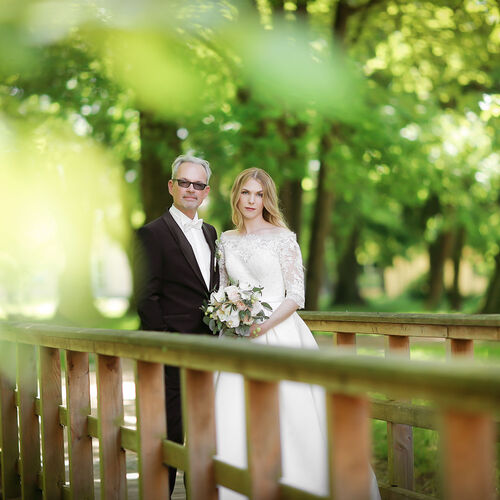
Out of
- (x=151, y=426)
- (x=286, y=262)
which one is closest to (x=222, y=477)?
(x=151, y=426)

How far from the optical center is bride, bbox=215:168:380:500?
4.70 m

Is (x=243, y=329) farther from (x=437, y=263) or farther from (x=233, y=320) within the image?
(x=437, y=263)

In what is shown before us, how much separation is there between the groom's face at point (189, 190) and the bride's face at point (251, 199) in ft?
0.83

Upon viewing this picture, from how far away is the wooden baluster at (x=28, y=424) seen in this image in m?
5.12

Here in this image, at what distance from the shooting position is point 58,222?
21578mm

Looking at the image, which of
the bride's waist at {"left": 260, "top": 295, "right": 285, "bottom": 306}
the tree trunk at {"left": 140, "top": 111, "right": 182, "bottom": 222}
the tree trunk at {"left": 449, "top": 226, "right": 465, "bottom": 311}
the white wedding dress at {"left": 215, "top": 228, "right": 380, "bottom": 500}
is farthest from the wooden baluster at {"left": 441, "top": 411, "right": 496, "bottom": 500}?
the tree trunk at {"left": 449, "top": 226, "right": 465, "bottom": 311}

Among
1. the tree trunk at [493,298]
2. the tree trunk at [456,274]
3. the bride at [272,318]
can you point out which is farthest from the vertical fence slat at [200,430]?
the tree trunk at [456,274]

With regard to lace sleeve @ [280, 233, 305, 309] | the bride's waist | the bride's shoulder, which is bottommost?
the bride's waist

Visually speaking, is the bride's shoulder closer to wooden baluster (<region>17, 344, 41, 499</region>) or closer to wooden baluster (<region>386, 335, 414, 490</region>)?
wooden baluster (<region>386, 335, 414, 490</region>)

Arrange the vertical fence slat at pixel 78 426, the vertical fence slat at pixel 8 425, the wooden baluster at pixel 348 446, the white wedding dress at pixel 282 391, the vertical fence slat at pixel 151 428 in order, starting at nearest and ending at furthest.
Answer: the wooden baluster at pixel 348 446
the vertical fence slat at pixel 151 428
the vertical fence slat at pixel 78 426
the white wedding dress at pixel 282 391
the vertical fence slat at pixel 8 425

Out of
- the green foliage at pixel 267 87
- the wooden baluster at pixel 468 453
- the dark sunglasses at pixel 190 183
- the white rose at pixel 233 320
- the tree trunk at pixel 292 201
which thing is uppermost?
the green foliage at pixel 267 87

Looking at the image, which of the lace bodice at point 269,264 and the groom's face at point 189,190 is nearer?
the groom's face at point 189,190

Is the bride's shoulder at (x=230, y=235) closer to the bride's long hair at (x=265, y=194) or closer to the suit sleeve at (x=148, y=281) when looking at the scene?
the bride's long hair at (x=265, y=194)

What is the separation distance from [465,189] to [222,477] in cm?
1796
